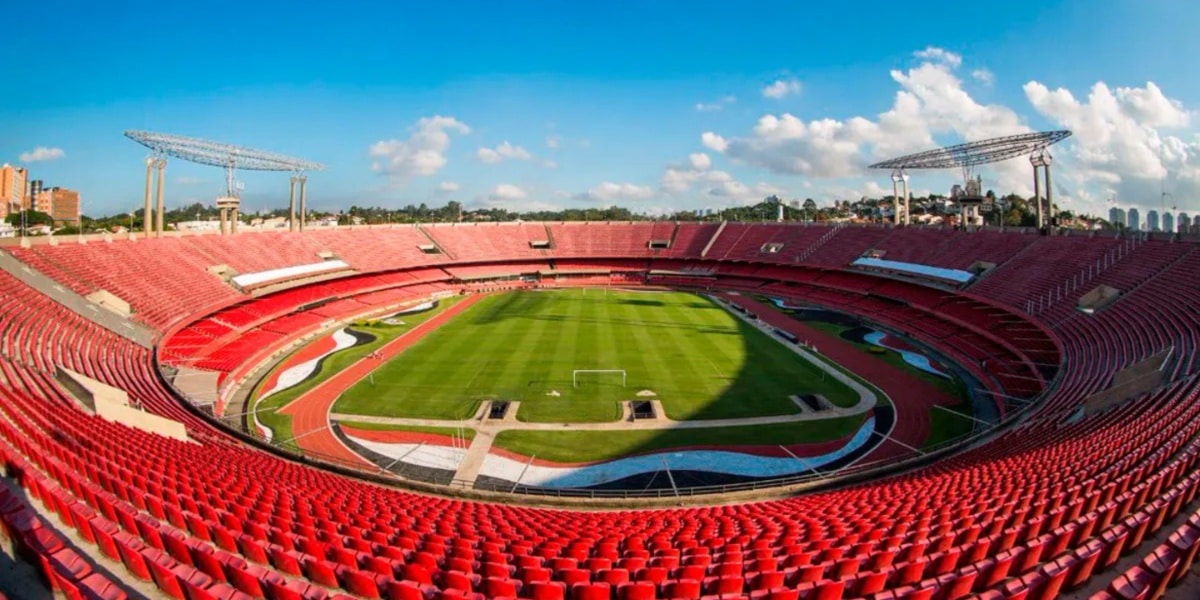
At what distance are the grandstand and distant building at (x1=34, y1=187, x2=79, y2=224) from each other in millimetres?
194069

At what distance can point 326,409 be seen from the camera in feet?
96.9

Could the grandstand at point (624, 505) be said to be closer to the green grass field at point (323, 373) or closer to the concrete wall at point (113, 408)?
the concrete wall at point (113, 408)

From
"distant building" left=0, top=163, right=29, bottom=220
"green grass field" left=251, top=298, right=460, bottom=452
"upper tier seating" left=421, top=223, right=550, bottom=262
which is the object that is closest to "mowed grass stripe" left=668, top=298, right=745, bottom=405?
"green grass field" left=251, top=298, right=460, bottom=452

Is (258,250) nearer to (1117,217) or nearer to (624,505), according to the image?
(624,505)

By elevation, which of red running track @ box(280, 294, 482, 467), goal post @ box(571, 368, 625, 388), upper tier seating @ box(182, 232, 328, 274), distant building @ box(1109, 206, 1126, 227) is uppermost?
distant building @ box(1109, 206, 1126, 227)

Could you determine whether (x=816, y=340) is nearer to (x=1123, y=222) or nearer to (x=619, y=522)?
(x=619, y=522)

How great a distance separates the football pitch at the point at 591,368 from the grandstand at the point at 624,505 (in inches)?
297

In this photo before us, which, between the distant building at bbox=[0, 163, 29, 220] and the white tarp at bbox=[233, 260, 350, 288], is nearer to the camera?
the white tarp at bbox=[233, 260, 350, 288]

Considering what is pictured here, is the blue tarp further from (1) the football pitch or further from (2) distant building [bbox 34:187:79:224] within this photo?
(2) distant building [bbox 34:187:79:224]

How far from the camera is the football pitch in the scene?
2977 cm

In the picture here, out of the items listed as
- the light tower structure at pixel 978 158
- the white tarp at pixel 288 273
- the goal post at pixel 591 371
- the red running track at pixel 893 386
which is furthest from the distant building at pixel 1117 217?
the white tarp at pixel 288 273

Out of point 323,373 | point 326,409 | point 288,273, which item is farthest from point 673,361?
point 288,273

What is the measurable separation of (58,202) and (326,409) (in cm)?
22680

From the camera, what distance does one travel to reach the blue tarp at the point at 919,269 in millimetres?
47625
